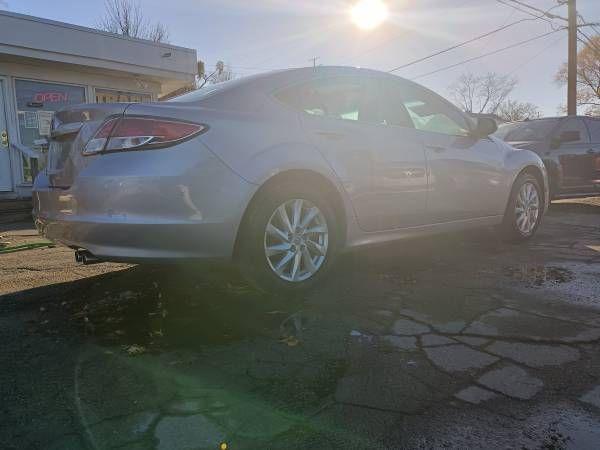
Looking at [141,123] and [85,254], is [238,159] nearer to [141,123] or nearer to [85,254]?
[141,123]

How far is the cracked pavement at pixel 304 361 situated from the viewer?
195 cm

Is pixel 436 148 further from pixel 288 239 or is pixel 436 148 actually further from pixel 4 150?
pixel 4 150

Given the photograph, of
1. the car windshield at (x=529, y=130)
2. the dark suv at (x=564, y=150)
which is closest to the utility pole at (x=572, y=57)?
the dark suv at (x=564, y=150)

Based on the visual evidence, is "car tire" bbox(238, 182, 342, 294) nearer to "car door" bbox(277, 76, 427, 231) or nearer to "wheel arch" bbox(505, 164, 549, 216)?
"car door" bbox(277, 76, 427, 231)

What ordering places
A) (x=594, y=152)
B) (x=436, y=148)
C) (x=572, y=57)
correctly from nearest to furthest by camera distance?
(x=436, y=148) < (x=594, y=152) < (x=572, y=57)

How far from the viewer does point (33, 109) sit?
11.0 meters

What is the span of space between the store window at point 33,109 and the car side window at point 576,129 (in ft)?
31.5

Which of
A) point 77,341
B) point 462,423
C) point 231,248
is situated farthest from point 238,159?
point 462,423

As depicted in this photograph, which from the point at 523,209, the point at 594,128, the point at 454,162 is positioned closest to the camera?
the point at 454,162

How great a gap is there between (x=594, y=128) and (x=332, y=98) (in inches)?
302

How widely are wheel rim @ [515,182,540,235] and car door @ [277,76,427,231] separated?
1745mm

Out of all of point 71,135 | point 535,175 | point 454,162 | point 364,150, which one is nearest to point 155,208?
point 71,135

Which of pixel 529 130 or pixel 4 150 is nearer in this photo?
pixel 529 130

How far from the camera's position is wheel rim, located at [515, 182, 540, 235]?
18.4 feet
